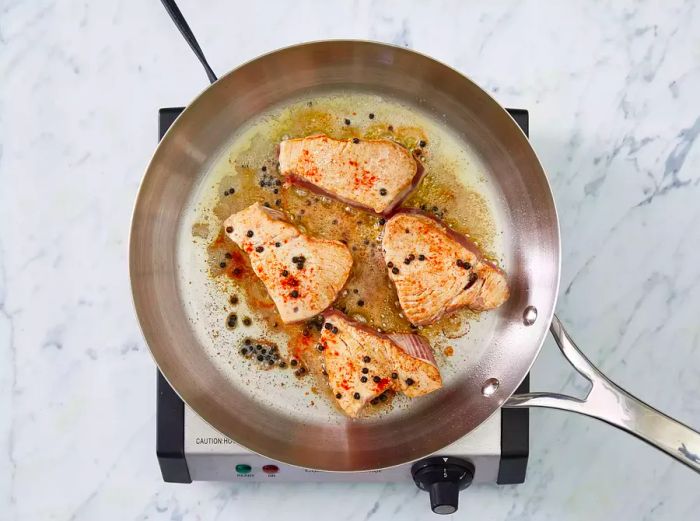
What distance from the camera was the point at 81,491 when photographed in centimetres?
162

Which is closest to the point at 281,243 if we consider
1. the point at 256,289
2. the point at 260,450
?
the point at 256,289

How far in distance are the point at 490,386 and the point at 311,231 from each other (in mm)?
506

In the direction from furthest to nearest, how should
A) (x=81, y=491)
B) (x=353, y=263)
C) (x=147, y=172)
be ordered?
(x=81, y=491)
(x=353, y=263)
(x=147, y=172)

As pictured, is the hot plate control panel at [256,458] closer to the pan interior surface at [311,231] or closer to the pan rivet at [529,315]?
the pan interior surface at [311,231]

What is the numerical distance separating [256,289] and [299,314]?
0.38ft

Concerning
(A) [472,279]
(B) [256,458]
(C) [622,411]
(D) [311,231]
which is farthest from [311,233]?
(C) [622,411]

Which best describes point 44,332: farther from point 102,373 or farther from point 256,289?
point 256,289

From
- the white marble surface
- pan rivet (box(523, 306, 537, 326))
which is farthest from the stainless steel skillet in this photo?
the white marble surface

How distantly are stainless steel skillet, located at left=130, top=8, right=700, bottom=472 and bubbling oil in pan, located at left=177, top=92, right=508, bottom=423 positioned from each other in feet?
0.08

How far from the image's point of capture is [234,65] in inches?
65.7

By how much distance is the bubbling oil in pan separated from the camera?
1446 mm

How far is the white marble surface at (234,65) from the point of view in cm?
161

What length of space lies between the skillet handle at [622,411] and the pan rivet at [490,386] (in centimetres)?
14

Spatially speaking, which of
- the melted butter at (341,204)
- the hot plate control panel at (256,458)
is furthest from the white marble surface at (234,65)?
the melted butter at (341,204)
